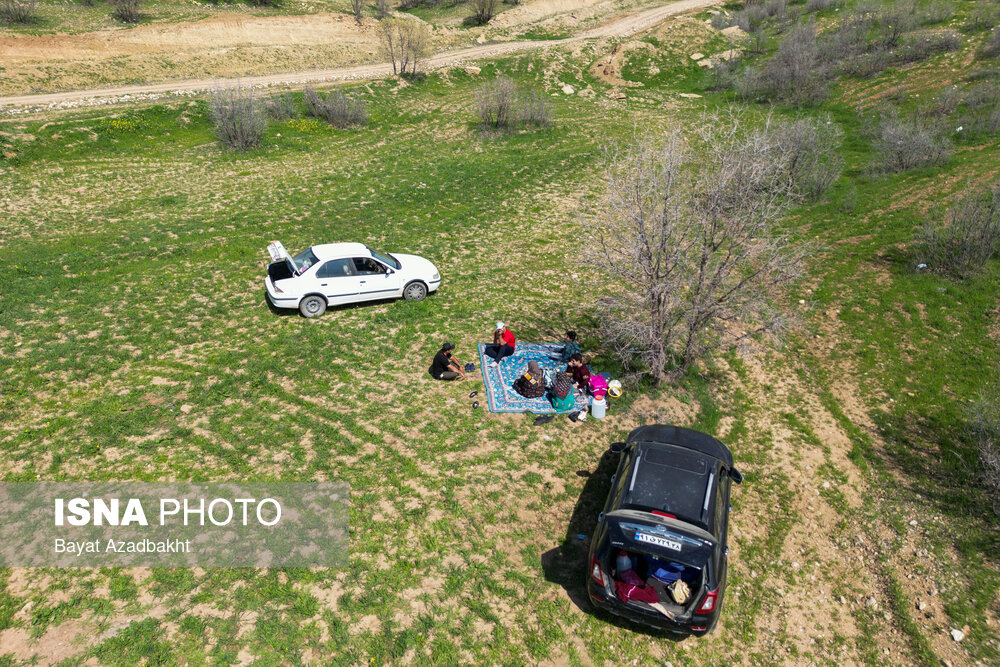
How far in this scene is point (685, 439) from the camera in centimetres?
1064

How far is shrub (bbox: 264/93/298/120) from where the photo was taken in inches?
1344

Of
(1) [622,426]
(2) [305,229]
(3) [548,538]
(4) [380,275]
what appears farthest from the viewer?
(2) [305,229]

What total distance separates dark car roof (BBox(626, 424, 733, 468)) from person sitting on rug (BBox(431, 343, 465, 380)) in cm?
474

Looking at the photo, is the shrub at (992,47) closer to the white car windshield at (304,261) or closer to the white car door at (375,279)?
the white car door at (375,279)

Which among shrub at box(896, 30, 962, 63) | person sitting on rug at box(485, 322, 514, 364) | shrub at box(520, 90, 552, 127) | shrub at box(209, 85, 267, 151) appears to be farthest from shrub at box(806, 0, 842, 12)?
person sitting on rug at box(485, 322, 514, 364)

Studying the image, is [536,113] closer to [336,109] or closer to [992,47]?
[336,109]

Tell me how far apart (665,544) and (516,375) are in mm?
6618

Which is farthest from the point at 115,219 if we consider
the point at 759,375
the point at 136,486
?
the point at 759,375

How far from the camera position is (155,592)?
8.16 m

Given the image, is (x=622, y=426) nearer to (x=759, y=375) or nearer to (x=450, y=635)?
(x=759, y=375)

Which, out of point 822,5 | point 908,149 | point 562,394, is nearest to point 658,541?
point 562,394

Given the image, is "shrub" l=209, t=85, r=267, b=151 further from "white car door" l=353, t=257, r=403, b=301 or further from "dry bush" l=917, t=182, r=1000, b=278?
"dry bush" l=917, t=182, r=1000, b=278

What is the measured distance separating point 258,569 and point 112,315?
10.9 meters

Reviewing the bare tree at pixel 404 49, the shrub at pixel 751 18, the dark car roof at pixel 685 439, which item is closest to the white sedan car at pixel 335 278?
the dark car roof at pixel 685 439
